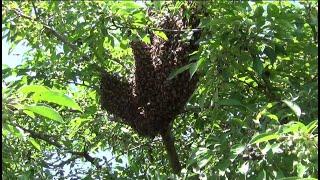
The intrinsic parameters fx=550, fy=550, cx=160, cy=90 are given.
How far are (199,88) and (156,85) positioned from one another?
22.1 inches

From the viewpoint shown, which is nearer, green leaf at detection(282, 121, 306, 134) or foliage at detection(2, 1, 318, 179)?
green leaf at detection(282, 121, 306, 134)

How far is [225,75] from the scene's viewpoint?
2.77 meters

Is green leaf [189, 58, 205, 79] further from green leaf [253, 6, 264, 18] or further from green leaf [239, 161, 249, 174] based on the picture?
green leaf [239, 161, 249, 174]

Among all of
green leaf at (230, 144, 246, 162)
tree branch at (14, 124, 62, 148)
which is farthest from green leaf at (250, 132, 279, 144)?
tree branch at (14, 124, 62, 148)

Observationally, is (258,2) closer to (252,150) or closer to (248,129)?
(248,129)

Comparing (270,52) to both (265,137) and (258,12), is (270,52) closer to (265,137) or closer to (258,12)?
(258,12)

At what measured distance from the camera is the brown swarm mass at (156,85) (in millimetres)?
3377

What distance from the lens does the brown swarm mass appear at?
11.1 feet

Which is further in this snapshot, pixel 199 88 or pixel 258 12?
pixel 199 88

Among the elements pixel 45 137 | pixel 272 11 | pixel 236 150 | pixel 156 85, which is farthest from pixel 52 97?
pixel 45 137

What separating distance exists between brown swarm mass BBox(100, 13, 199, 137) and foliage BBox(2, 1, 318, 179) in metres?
0.10

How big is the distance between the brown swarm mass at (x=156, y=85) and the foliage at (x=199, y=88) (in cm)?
10

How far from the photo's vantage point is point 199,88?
293 centimetres

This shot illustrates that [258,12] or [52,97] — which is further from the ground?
[258,12]
